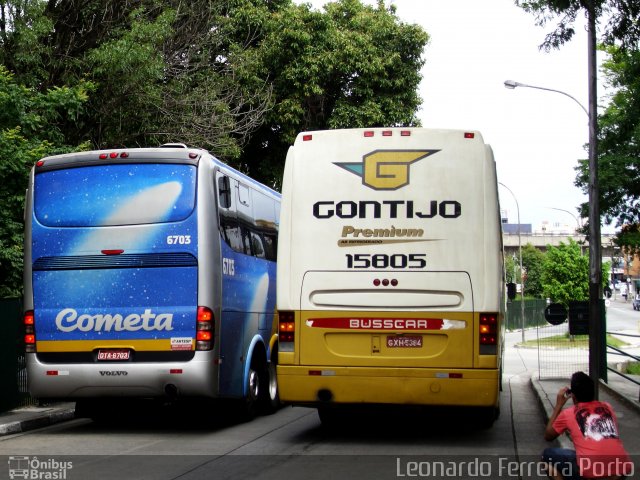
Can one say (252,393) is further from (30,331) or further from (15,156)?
(15,156)

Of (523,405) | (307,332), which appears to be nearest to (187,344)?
(307,332)

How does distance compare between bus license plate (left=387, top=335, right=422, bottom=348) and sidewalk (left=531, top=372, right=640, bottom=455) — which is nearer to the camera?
bus license plate (left=387, top=335, right=422, bottom=348)

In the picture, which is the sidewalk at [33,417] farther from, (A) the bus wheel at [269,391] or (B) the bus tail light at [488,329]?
(B) the bus tail light at [488,329]

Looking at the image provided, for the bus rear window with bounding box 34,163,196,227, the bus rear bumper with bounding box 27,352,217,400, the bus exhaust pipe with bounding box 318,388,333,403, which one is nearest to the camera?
the bus exhaust pipe with bounding box 318,388,333,403

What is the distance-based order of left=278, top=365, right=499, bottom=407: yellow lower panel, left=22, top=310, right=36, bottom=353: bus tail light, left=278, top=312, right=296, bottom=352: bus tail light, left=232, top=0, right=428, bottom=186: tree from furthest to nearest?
left=232, top=0, right=428, bottom=186: tree
left=22, top=310, right=36, bottom=353: bus tail light
left=278, top=312, right=296, bottom=352: bus tail light
left=278, top=365, right=499, bottom=407: yellow lower panel

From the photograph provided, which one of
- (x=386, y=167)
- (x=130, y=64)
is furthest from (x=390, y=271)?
(x=130, y=64)

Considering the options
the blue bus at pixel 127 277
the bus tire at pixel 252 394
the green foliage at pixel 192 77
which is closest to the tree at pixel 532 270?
the green foliage at pixel 192 77

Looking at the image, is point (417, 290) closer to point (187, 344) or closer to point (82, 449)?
point (187, 344)

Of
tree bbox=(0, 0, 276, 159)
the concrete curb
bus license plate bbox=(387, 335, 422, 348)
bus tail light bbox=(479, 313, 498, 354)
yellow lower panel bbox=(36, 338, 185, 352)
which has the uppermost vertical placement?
tree bbox=(0, 0, 276, 159)

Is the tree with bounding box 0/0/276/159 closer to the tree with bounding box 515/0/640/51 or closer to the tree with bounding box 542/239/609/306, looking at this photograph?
the tree with bounding box 515/0/640/51

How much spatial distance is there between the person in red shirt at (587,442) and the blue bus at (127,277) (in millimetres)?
6223

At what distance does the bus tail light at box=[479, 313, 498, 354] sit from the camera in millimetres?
11102

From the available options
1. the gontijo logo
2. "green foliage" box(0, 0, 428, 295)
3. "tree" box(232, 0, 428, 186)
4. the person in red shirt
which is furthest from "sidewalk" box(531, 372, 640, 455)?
"tree" box(232, 0, 428, 186)

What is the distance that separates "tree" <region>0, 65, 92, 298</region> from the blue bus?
9.23 ft
